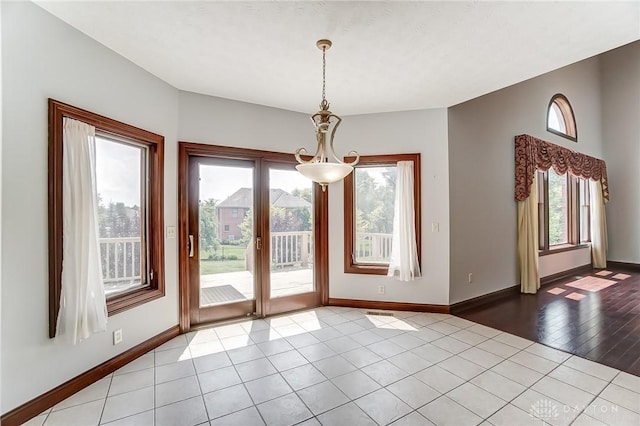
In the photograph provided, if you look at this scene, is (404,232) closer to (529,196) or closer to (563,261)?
(529,196)

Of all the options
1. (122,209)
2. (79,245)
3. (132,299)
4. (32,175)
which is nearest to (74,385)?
(132,299)

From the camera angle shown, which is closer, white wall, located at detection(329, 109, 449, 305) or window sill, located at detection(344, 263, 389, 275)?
white wall, located at detection(329, 109, 449, 305)

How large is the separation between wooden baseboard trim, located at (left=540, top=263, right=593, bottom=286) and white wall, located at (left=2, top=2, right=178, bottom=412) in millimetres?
6574

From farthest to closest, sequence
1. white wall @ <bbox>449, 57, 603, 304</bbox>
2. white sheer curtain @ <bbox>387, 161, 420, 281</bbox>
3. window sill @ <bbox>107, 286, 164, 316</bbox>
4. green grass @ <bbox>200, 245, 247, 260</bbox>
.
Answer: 1. white wall @ <bbox>449, 57, 603, 304</bbox>
2. white sheer curtain @ <bbox>387, 161, 420, 281</bbox>
3. green grass @ <bbox>200, 245, 247, 260</bbox>
4. window sill @ <bbox>107, 286, 164, 316</bbox>

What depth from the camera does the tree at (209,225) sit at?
11.1 ft

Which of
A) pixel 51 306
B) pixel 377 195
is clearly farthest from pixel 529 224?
pixel 51 306

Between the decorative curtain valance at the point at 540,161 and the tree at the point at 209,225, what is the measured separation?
4.60 m

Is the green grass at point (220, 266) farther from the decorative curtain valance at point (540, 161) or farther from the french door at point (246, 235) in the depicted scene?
the decorative curtain valance at point (540, 161)

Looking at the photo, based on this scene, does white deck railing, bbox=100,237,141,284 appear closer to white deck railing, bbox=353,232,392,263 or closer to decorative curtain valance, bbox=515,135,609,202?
white deck railing, bbox=353,232,392,263

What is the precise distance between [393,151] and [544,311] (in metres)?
2.91

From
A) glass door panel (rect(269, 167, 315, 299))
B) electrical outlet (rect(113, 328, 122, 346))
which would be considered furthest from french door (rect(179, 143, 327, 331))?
electrical outlet (rect(113, 328, 122, 346))

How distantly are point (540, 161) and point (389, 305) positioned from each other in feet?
11.9

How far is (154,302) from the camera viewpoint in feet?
9.62

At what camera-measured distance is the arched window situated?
5.74 meters
